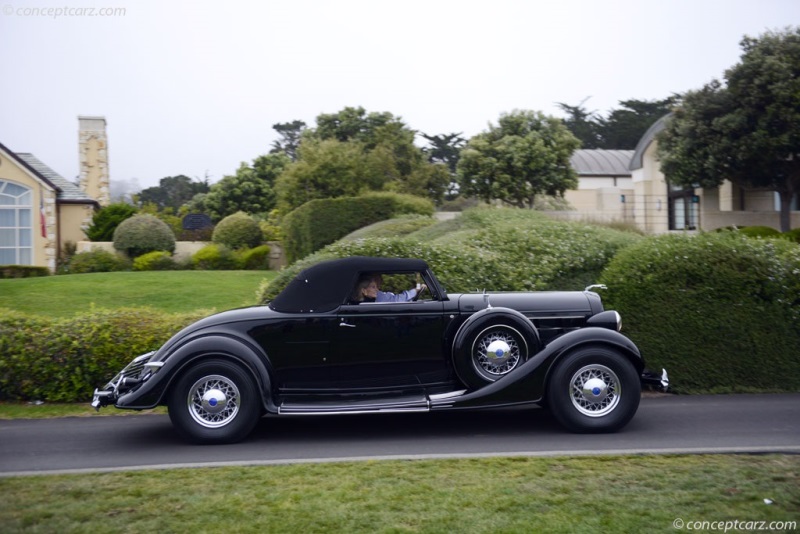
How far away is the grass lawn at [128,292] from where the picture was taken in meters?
16.3

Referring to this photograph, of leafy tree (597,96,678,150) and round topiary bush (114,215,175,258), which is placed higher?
leafy tree (597,96,678,150)

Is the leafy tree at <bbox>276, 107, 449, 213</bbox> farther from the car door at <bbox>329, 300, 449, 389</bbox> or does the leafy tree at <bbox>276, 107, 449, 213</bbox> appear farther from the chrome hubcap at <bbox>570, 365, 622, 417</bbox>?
the chrome hubcap at <bbox>570, 365, 622, 417</bbox>

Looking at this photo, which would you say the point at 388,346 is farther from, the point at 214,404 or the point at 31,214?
the point at 31,214

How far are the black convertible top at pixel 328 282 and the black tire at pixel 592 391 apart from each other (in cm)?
175

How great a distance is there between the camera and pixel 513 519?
477cm

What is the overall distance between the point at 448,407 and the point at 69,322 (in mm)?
5206

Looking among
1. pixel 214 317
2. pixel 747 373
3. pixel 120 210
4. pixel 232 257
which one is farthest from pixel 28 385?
pixel 120 210

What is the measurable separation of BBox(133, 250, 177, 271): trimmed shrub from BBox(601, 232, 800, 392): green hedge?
66.5ft

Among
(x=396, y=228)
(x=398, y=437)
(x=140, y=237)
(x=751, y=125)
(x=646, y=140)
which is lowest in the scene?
(x=398, y=437)

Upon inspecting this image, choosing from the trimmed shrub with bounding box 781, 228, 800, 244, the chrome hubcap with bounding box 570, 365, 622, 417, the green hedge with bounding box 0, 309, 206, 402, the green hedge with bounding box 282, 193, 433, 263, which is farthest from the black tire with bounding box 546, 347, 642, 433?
the trimmed shrub with bounding box 781, 228, 800, 244

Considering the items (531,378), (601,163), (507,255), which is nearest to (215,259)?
(507,255)

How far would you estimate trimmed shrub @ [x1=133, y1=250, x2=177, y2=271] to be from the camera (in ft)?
86.8

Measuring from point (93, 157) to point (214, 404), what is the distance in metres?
33.4

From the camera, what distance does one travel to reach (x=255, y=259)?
28.1m
